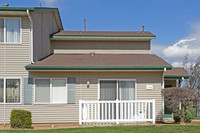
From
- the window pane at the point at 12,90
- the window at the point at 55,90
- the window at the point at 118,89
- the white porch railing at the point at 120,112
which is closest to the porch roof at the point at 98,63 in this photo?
the window at the point at 55,90

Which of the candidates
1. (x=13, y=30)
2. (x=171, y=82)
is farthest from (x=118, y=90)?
(x=13, y=30)

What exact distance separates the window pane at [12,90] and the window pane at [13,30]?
185cm

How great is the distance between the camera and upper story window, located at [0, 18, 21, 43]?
12.6 m

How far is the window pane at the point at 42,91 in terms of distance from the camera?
42.4 ft

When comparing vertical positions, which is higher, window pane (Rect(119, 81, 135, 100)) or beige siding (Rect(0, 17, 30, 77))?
beige siding (Rect(0, 17, 30, 77))

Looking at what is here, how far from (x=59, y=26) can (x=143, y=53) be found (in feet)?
21.3

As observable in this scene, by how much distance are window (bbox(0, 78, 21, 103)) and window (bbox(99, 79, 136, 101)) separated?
3803 millimetres

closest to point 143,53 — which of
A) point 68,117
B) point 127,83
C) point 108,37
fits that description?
point 108,37

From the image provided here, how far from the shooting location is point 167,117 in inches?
669

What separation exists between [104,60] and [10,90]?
183 inches

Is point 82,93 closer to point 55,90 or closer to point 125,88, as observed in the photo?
point 55,90

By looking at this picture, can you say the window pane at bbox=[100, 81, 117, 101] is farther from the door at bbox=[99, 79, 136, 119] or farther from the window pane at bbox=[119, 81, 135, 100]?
the window pane at bbox=[119, 81, 135, 100]

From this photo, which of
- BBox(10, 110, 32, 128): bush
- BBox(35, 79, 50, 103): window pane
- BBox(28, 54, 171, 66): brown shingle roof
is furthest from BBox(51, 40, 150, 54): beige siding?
BBox(10, 110, 32, 128): bush

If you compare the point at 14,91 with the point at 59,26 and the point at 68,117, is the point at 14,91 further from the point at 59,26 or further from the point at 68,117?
the point at 59,26
